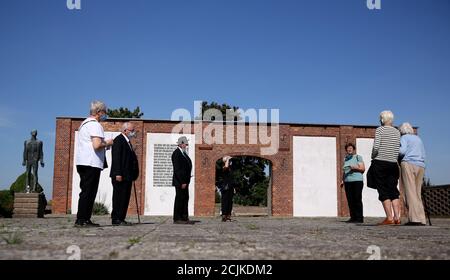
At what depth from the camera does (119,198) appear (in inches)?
287

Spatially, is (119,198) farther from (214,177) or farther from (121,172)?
(214,177)

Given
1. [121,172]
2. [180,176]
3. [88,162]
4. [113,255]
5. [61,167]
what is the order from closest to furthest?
[113,255] → [88,162] → [121,172] → [180,176] → [61,167]

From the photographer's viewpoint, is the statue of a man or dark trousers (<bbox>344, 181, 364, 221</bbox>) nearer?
→ dark trousers (<bbox>344, 181, 364, 221</bbox>)

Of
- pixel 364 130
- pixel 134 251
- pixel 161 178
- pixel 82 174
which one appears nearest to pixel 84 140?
pixel 82 174

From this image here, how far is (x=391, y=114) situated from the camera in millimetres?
7562

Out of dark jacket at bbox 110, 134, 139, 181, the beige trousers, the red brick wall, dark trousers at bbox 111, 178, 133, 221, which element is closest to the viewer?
dark jacket at bbox 110, 134, 139, 181

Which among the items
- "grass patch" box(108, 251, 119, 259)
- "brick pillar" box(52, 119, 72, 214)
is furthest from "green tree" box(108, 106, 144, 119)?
"grass patch" box(108, 251, 119, 259)

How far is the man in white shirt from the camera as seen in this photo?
5.98 metres

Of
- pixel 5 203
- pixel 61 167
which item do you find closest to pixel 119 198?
pixel 5 203

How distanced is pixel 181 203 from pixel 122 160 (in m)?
1.60

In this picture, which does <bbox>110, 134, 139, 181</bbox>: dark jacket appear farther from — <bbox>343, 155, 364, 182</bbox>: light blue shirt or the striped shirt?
<bbox>343, 155, 364, 182</bbox>: light blue shirt

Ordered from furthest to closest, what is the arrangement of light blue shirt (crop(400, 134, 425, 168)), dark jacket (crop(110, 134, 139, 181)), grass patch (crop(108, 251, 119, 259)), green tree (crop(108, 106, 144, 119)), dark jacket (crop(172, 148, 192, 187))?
green tree (crop(108, 106, 144, 119)) → dark jacket (crop(172, 148, 192, 187)) → light blue shirt (crop(400, 134, 425, 168)) → dark jacket (crop(110, 134, 139, 181)) → grass patch (crop(108, 251, 119, 259))

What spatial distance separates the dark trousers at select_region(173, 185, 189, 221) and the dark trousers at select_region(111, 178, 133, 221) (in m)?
1.03

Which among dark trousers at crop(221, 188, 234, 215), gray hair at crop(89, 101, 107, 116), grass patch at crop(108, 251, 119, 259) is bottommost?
dark trousers at crop(221, 188, 234, 215)
